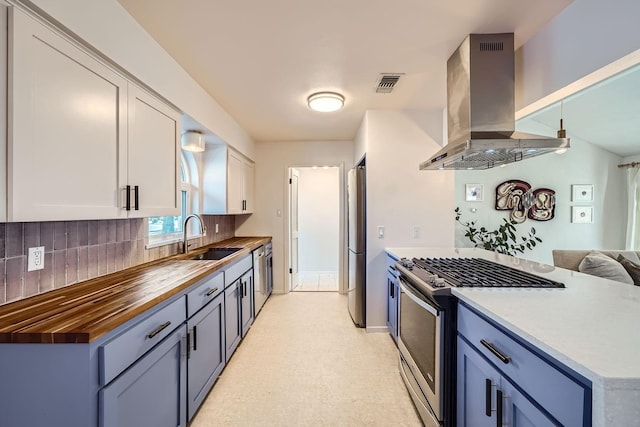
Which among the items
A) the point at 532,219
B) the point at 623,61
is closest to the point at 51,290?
the point at 623,61

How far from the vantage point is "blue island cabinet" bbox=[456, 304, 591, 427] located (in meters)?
0.77

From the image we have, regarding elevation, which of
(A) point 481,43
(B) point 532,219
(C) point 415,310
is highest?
(A) point 481,43

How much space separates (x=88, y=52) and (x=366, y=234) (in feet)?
8.68

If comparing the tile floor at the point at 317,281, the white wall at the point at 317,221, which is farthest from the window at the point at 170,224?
the white wall at the point at 317,221

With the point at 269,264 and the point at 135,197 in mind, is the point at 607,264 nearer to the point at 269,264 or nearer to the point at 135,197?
the point at 269,264

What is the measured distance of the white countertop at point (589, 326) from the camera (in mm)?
659

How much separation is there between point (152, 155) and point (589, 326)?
2347mm

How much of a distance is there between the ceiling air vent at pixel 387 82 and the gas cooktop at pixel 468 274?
5.07ft

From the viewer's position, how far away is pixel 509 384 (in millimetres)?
1021

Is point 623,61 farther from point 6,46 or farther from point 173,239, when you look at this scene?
point 173,239

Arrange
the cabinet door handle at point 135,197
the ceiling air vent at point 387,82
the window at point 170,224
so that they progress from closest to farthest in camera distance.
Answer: the cabinet door handle at point 135,197
the ceiling air vent at point 387,82
the window at point 170,224

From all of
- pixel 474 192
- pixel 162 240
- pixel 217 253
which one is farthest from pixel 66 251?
pixel 474 192

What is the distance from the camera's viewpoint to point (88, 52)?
129cm

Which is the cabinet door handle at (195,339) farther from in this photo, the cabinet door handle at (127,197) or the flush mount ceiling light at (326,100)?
the flush mount ceiling light at (326,100)
